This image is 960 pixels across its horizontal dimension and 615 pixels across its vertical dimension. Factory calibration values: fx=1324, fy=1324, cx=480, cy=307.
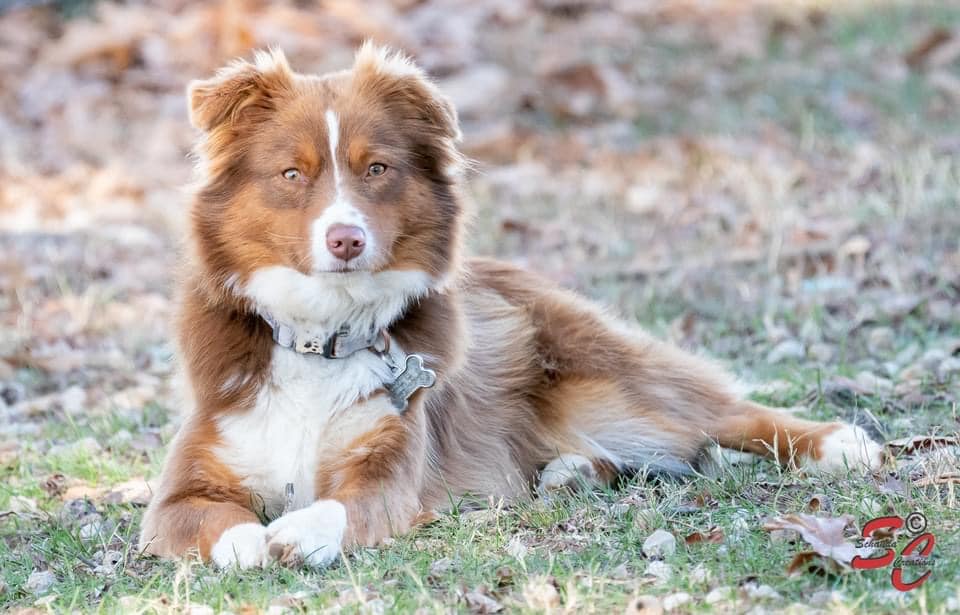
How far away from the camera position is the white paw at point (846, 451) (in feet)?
16.6

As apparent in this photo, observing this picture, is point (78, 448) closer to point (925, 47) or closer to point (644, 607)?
point (644, 607)

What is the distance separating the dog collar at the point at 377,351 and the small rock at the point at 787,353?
2.70 meters

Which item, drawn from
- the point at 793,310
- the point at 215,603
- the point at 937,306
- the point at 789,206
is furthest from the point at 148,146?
the point at 215,603

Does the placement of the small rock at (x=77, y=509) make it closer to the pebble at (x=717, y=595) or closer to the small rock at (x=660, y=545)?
the small rock at (x=660, y=545)

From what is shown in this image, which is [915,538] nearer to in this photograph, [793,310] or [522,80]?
[793,310]

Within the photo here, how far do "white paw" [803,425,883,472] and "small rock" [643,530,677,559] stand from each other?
1.06 m

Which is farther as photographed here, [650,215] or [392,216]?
[650,215]

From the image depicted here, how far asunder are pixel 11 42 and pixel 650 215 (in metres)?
6.63

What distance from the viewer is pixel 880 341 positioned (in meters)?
7.00

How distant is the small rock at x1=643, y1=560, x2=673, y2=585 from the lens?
3848 millimetres

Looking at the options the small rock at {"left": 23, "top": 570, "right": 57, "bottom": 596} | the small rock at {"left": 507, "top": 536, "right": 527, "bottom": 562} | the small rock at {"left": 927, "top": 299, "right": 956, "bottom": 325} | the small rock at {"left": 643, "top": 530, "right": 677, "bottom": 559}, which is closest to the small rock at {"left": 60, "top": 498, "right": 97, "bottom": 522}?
the small rock at {"left": 23, "top": 570, "right": 57, "bottom": 596}

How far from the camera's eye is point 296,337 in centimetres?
491

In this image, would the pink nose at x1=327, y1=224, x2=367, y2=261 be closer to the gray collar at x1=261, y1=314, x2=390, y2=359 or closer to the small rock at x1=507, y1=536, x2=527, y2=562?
the gray collar at x1=261, y1=314, x2=390, y2=359

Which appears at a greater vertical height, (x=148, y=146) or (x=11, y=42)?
(x=11, y=42)
